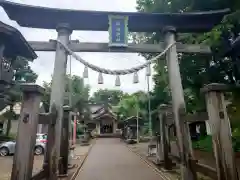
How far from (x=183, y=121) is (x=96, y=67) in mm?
3191

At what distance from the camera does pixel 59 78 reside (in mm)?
6855

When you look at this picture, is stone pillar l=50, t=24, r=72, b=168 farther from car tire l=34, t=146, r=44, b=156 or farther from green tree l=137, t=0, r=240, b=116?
car tire l=34, t=146, r=44, b=156

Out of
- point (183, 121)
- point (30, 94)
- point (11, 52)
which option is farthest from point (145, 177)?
point (11, 52)

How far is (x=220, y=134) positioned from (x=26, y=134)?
4125 mm

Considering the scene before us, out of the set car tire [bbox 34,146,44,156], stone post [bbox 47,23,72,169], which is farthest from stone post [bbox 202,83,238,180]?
car tire [bbox 34,146,44,156]

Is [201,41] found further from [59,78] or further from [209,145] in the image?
[209,145]

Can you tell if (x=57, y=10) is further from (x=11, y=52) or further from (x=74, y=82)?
(x=74, y=82)

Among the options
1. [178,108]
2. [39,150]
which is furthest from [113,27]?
[39,150]

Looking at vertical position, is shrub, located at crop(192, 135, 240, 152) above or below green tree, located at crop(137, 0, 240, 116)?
below

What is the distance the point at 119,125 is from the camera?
48594 millimetres

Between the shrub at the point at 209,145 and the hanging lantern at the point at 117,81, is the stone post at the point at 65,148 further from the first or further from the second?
the shrub at the point at 209,145

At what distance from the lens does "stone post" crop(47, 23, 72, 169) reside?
6.43 meters

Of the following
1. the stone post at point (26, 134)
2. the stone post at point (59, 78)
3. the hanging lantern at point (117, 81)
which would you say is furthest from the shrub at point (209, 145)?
the stone post at point (26, 134)

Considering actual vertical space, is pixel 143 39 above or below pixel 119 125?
above
